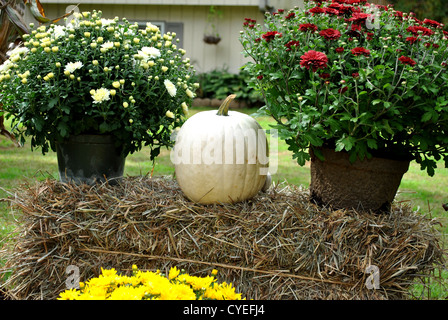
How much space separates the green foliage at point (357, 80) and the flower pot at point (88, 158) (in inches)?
35.3

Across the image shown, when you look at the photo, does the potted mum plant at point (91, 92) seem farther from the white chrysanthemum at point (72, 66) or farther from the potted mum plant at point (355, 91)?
the potted mum plant at point (355, 91)

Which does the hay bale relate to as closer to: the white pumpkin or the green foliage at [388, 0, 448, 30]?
the white pumpkin

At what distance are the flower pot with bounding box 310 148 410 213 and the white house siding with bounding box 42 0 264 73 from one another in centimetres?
812

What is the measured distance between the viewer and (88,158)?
2.70 m

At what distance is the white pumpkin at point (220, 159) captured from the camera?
243 centimetres

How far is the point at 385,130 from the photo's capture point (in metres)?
2.34

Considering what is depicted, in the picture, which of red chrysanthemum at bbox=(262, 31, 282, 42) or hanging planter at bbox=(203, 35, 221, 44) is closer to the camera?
red chrysanthemum at bbox=(262, 31, 282, 42)

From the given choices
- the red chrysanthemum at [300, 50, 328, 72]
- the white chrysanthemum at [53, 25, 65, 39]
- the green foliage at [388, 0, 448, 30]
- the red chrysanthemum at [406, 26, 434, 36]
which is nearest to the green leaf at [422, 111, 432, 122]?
the red chrysanthemum at [406, 26, 434, 36]

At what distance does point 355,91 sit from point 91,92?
1251 mm

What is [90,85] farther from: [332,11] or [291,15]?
[332,11]

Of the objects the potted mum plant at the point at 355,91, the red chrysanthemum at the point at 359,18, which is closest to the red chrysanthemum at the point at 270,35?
the potted mum plant at the point at 355,91

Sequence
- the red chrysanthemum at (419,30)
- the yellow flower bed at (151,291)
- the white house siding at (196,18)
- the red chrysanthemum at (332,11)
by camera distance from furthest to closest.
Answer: the white house siding at (196,18), the red chrysanthemum at (332,11), the red chrysanthemum at (419,30), the yellow flower bed at (151,291)

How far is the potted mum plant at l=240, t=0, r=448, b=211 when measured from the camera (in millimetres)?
2168

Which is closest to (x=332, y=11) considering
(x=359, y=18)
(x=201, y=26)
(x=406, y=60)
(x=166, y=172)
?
(x=359, y=18)
